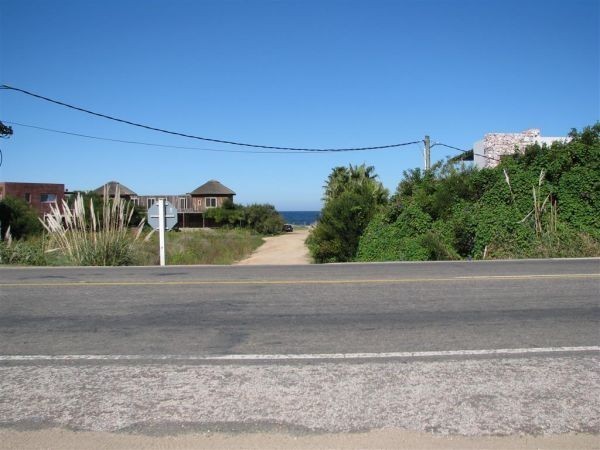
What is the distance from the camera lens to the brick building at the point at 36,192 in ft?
180

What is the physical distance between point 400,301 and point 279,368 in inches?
141

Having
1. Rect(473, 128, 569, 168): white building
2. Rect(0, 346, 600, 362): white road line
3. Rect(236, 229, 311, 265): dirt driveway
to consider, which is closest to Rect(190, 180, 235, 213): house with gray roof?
Rect(236, 229, 311, 265): dirt driveway

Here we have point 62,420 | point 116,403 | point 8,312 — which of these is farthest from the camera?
point 8,312

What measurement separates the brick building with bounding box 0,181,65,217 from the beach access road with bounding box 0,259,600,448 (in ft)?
173

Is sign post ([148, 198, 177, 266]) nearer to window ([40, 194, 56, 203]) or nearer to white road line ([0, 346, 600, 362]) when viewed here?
white road line ([0, 346, 600, 362])

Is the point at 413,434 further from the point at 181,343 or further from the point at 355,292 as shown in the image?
the point at 355,292

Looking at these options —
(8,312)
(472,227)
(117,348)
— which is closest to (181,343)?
(117,348)

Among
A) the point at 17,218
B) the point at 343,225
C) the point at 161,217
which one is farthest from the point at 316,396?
the point at 17,218

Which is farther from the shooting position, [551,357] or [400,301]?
[400,301]

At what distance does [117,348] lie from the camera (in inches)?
212

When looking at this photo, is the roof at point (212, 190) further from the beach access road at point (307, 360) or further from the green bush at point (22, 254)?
the beach access road at point (307, 360)

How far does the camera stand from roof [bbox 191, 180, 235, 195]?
6631cm

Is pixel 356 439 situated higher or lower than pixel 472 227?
lower

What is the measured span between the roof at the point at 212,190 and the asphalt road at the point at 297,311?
5518 cm
